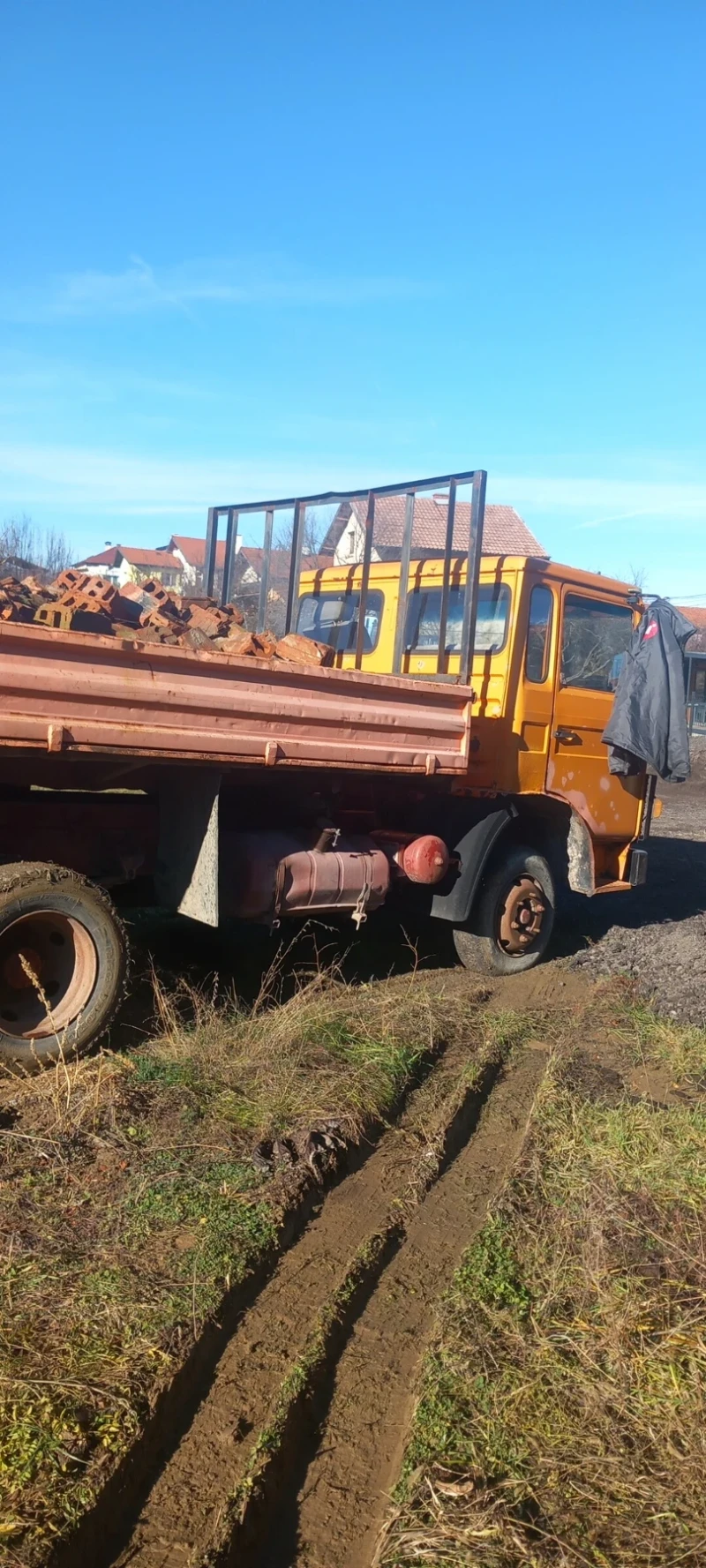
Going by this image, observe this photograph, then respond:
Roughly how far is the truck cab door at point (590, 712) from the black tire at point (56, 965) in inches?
143

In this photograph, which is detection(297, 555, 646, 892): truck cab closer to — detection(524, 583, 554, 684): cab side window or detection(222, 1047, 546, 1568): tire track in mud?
detection(524, 583, 554, 684): cab side window

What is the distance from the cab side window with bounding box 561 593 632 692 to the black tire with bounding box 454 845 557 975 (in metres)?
1.27

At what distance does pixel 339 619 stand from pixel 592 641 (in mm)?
1758

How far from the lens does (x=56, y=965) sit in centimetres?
489

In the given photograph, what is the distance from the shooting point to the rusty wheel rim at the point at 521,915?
7.46m

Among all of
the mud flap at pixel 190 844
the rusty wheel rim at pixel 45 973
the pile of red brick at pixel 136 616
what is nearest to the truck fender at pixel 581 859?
the pile of red brick at pixel 136 616

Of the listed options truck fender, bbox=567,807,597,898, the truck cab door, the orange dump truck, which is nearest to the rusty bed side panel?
the orange dump truck

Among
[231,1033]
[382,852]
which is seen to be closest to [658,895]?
[382,852]

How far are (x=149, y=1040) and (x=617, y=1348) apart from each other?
107 inches

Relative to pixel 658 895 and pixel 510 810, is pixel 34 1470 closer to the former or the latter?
pixel 510 810

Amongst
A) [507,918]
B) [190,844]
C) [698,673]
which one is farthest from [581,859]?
[698,673]

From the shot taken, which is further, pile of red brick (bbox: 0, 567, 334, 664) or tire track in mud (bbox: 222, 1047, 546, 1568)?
pile of red brick (bbox: 0, 567, 334, 664)

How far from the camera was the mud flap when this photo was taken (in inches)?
→ 209

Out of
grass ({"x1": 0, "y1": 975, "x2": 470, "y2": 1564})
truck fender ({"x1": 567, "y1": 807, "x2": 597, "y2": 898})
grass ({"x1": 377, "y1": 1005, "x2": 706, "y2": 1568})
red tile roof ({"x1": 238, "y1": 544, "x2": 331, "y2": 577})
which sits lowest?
grass ({"x1": 377, "y1": 1005, "x2": 706, "y2": 1568})
